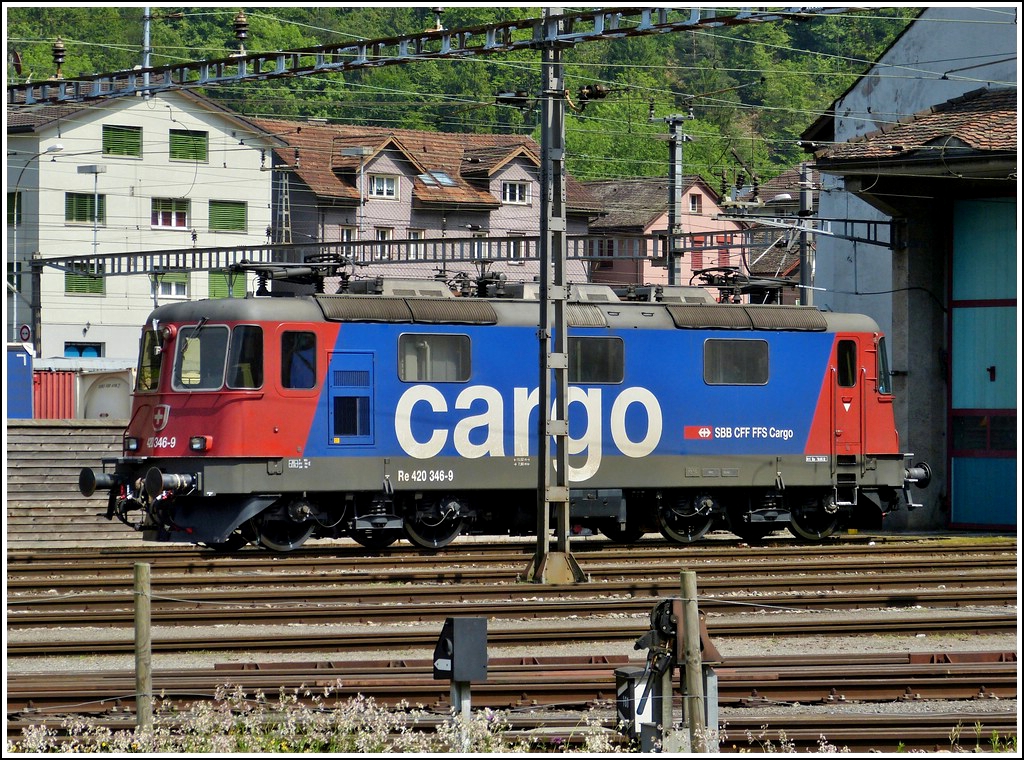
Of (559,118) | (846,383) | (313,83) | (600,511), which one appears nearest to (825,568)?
(600,511)

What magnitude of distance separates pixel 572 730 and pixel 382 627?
529 cm

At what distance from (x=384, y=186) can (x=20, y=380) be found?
1092 inches

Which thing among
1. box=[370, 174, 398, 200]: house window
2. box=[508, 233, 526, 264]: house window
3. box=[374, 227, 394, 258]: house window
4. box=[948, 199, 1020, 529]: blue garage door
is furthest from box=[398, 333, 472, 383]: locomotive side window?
box=[370, 174, 398, 200]: house window

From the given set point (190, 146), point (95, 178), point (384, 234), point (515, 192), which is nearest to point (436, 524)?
point (95, 178)

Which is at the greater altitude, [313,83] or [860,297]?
[313,83]

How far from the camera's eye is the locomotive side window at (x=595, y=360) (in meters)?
21.1

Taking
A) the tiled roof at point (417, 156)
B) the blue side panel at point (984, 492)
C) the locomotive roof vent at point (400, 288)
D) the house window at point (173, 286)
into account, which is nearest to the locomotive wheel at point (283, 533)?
the locomotive roof vent at point (400, 288)

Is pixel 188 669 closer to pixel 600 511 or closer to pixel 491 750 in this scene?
pixel 491 750

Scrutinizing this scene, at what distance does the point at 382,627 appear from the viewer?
14.2 meters

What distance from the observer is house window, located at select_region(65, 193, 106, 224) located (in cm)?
5256

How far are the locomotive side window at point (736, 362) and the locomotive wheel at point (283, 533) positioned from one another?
6.30 m

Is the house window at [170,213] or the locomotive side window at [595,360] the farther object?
the house window at [170,213]

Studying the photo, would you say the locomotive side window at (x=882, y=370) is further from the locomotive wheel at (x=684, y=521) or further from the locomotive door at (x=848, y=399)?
the locomotive wheel at (x=684, y=521)

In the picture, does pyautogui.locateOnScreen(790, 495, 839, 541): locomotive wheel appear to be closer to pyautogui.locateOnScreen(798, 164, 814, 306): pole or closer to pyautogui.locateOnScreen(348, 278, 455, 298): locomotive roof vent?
pyautogui.locateOnScreen(798, 164, 814, 306): pole
